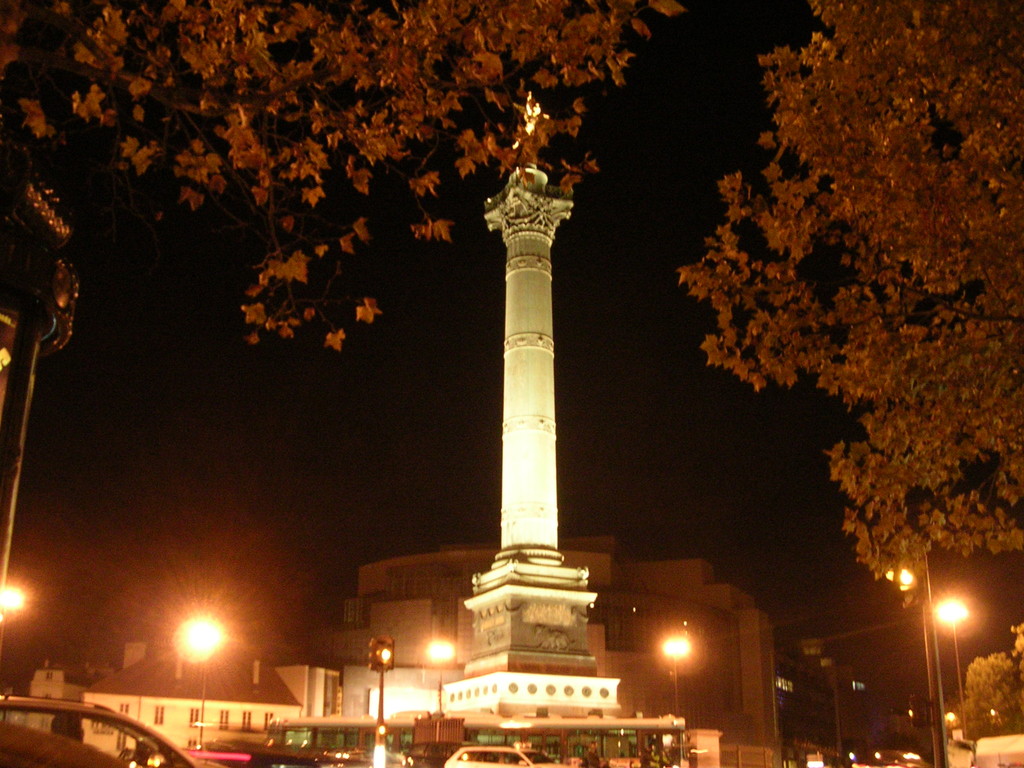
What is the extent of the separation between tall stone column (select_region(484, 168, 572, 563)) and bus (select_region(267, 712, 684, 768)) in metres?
8.76

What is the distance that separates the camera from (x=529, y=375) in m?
48.9

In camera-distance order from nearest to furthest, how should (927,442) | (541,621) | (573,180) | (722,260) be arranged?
(573,180), (927,442), (722,260), (541,621)

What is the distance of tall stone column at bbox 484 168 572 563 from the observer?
1850 inches

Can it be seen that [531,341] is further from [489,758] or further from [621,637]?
[621,637]

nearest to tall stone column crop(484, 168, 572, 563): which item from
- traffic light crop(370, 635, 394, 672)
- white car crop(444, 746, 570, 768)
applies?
white car crop(444, 746, 570, 768)

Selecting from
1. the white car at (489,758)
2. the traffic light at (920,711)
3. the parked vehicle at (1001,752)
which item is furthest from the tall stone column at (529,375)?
the traffic light at (920,711)

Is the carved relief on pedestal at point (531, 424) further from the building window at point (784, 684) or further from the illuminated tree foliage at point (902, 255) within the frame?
the building window at point (784, 684)

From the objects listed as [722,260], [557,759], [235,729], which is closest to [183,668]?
[235,729]

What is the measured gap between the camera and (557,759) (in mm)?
36219

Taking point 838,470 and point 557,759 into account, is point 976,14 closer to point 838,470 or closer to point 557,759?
point 838,470

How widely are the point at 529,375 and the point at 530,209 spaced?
29.5 ft

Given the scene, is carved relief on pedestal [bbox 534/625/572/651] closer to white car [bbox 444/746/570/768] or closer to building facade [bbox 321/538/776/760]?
white car [bbox 444/746/570/768]

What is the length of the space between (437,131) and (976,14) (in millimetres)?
6855

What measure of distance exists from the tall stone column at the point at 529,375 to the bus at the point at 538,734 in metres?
8.76
